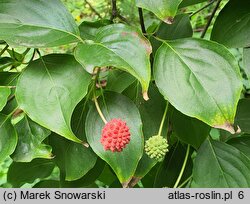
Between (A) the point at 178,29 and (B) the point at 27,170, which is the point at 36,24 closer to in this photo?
(A) the point at 178,29

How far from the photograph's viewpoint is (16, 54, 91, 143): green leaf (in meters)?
0.53

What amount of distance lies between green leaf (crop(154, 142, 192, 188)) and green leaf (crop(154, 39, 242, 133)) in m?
0.27

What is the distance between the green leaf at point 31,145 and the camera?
2.04ft

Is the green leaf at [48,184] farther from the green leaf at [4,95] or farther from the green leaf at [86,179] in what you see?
the green leaf at [4,95]

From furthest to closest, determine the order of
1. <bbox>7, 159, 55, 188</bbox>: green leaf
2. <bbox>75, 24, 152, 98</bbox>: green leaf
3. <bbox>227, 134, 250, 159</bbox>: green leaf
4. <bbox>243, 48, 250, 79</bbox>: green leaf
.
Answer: <bbox>7, 159, 55, 188</bbox>: green leaf < <bbox>227, 134, 250, 159</bbox>: green leaf < <bbox>243, 48, 250, 79</bbox>: green leaf < <bbox>75, 24, 152, 98</bbox>: green leaf

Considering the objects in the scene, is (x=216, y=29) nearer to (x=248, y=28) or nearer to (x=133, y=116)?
(x=248, y=28)

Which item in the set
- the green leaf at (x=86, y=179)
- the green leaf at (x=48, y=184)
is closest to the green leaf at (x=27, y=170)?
the green leaf at (x=48, y=184)

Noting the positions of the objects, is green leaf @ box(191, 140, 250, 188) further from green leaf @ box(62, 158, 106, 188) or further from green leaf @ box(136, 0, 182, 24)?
green leaf @ box(136, 0, 182, 24)

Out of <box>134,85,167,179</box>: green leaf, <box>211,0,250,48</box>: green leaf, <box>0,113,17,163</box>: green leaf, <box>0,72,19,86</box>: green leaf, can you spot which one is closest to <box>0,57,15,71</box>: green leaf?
<box>0,72,19,86</box>: green leaf

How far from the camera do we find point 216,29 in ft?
2.19

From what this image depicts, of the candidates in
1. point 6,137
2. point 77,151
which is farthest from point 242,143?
point 6,137

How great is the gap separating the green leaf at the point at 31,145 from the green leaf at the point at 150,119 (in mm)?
144
